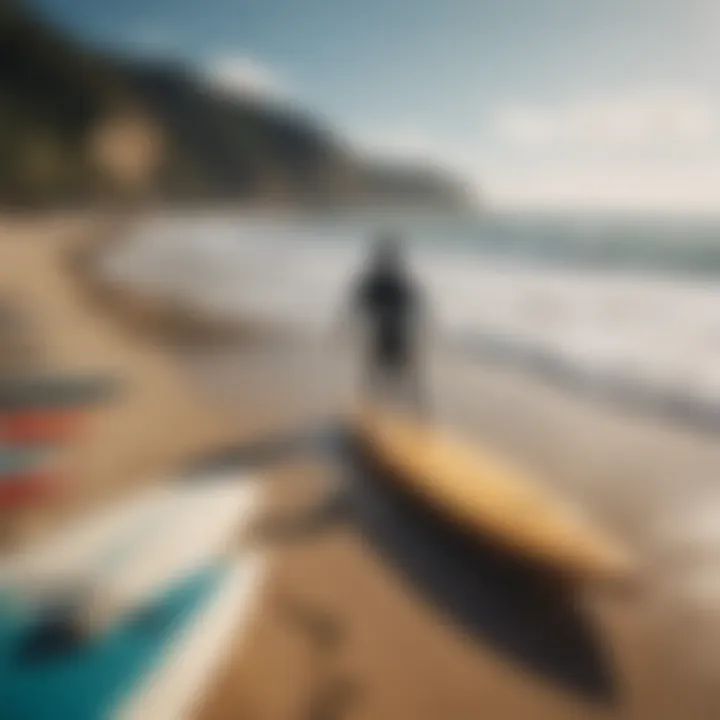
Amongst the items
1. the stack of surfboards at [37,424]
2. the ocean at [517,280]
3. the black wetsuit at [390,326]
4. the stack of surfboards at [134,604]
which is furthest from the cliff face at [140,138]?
the stack of surfboards at [134,604]

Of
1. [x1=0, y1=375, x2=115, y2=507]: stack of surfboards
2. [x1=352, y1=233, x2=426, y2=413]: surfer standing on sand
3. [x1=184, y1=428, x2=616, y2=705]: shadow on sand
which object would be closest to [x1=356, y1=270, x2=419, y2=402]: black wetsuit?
[x1=352, y1=233, x2=426, y2=413]: surfer standing on sand

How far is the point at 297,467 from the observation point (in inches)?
55.0

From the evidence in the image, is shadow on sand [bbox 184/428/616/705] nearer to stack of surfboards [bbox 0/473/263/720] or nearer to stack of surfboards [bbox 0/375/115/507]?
stack of surfboards [bbox 0/473/263/720]

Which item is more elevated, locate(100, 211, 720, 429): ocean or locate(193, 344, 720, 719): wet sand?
locate(100, 211, 720, 429): ocean

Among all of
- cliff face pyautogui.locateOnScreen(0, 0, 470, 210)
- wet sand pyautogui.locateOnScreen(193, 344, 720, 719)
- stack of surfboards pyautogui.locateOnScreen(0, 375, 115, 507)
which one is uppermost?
cliff face pyautogui.locateOnScreen(0, 0, 470, 210)

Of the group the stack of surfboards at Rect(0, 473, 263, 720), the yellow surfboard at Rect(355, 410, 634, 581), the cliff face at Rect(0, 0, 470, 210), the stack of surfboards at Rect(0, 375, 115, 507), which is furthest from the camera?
the cliff face at Rect(0, 0, 470, 210)

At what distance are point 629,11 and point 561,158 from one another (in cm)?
31

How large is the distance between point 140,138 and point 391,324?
655 millimetres

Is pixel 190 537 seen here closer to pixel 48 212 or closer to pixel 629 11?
pixel 48 212

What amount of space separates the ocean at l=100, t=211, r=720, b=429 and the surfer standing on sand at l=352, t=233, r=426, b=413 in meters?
0.04

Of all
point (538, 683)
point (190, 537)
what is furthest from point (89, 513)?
point (538, 683)

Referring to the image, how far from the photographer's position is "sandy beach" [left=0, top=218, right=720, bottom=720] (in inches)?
43.1

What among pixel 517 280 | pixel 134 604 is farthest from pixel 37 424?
pixel 517 280

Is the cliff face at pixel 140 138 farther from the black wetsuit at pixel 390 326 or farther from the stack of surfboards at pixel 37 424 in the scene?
the stack of surfboards at pixel 37 424
